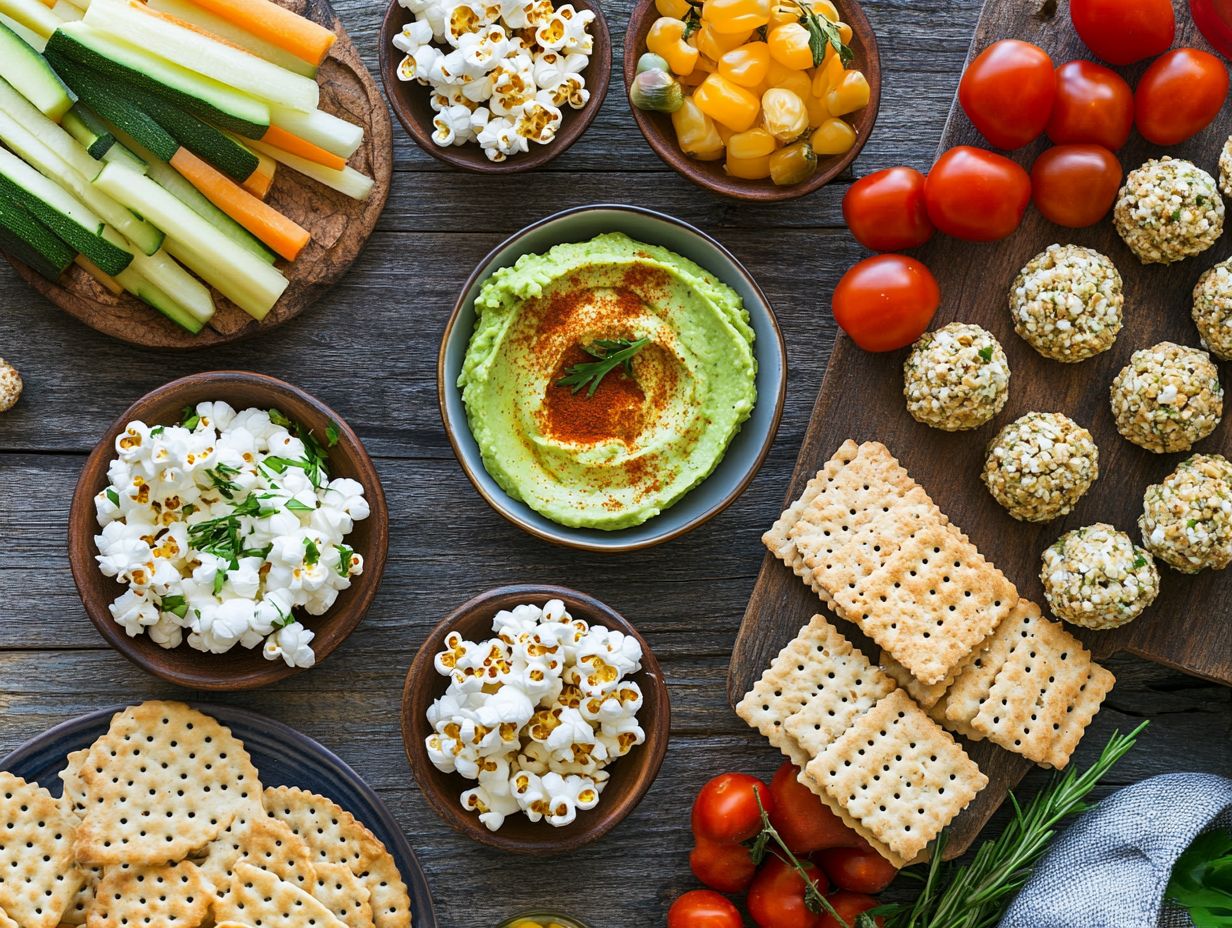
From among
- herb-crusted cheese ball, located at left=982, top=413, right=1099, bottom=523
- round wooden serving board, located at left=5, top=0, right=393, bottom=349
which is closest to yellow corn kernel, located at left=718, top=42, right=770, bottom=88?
round wooden serving board, located at left=5, top=0, right=393, bottom=349

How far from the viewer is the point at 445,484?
111 inches

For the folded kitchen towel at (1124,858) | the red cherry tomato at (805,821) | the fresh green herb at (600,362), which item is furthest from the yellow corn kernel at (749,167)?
the folded kitchen towel at (1124,858)

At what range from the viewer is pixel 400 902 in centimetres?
263

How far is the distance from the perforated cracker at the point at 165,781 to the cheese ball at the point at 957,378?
1.84 metres

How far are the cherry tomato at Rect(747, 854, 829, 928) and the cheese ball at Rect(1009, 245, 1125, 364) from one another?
54.1 inches

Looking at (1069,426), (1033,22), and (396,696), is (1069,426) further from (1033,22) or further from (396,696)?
(396,696)

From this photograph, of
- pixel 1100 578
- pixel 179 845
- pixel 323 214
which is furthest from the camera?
pixel 323 214

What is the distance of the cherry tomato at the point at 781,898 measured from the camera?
2.66 metres

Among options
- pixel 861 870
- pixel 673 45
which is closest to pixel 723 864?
pixel 861 870

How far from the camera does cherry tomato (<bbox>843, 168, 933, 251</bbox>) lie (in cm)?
259

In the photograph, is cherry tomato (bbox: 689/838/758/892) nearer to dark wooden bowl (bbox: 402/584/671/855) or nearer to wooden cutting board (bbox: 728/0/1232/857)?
dark wooden bowl (bbox: 402/584/671/855)

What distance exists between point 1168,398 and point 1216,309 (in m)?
0.26

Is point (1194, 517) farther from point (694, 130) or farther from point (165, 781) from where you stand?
point (165, 781)

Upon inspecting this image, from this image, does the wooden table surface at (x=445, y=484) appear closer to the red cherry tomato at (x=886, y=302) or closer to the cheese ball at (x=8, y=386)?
the cheese ball at (x=8, y=386)
